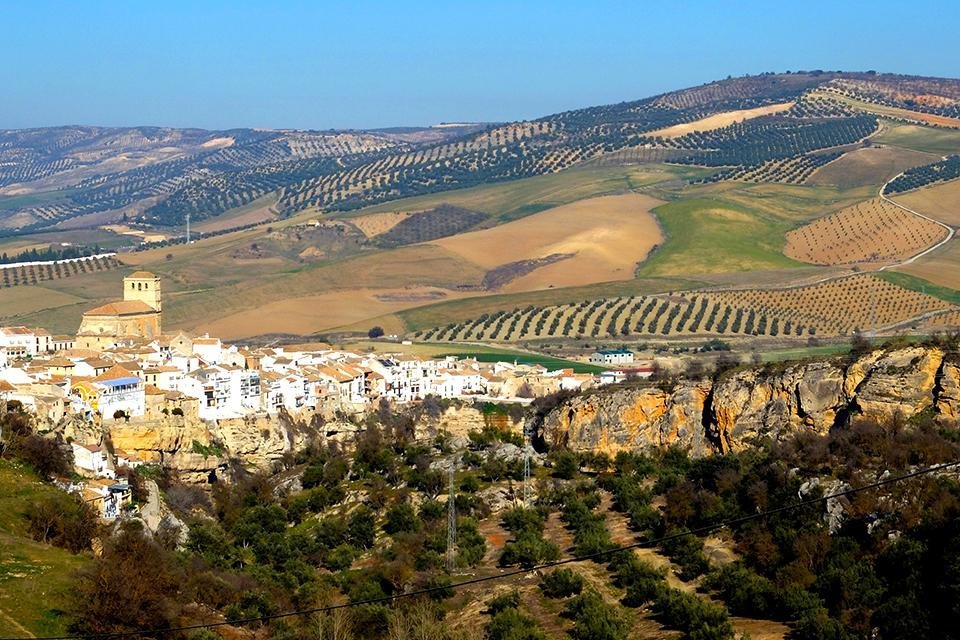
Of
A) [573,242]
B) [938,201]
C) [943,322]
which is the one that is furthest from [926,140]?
[943,322]

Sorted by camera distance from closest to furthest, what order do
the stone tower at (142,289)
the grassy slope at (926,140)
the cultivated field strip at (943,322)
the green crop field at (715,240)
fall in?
1. the stone tower at (142,289)
2. the cultivated field strip at (943,322)
3. the green crop field at (715,240)
4. the grassy slope at (926,140)

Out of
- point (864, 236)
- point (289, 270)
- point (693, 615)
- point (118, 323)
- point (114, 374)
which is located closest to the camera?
point (693, 615)

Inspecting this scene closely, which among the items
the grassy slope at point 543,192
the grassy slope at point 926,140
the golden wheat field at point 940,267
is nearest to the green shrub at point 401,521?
the golden wheat field at point 940,267

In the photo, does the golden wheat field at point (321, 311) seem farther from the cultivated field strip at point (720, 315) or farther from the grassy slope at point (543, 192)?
the grassy slope at point (543, 192)

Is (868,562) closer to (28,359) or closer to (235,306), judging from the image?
(28,359)

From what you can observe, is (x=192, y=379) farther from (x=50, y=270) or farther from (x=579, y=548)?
(x=50, y=270)

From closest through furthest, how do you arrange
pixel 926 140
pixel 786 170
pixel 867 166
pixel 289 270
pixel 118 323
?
pixel 118 323 < pixel 289 270 < pixel 867 166 < pixel 786 170 < pixel 926 140
